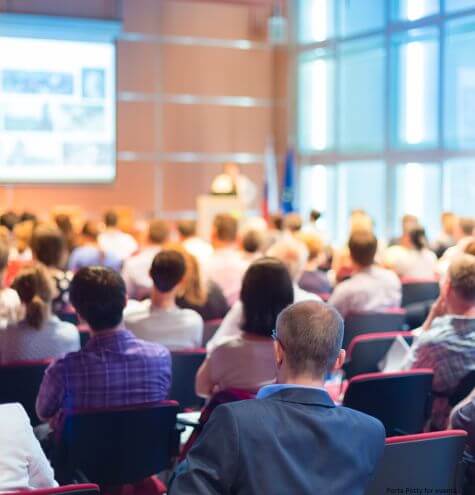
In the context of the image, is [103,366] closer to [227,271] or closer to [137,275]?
[227,271]

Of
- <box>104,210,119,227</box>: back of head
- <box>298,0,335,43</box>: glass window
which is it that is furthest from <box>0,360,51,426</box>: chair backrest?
<box>298,0,335,43</box>: glass window

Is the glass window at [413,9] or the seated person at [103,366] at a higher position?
the glass window at [413,9]

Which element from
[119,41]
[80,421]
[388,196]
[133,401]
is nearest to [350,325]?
[133,401]

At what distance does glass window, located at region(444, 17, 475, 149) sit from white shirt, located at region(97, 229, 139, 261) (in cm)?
455

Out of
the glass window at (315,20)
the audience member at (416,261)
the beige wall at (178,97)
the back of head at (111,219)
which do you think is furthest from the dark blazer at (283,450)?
the glass window at (315,20)

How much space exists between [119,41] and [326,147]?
11.7 feet

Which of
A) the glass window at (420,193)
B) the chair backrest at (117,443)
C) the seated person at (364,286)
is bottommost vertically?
the chair backrest at (117,443)

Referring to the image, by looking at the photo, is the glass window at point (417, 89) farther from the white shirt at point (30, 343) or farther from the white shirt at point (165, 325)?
the white shirt at point (30, 343)

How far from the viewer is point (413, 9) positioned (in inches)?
460

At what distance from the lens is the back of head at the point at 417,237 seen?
7668mm

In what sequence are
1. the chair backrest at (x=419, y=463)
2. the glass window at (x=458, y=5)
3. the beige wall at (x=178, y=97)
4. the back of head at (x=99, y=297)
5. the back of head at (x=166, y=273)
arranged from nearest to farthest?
the chair backrest at (x=419, y=463)
the back of head at (x=99, y=297)
the back of head at (x=166, y=273)
the glass window at (x=458, y=5)
the beige wall at (x=178, y=97)

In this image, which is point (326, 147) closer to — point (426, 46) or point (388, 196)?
point (388, 196)

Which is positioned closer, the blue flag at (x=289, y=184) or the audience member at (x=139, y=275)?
the audience member at (x=139, y=275)

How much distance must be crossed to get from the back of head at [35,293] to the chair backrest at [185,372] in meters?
0.67
